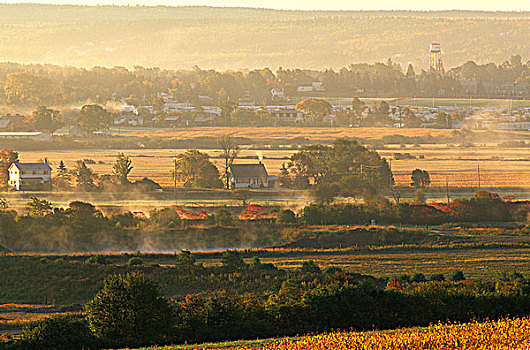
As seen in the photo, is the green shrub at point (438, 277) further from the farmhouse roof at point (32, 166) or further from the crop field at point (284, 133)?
the crop field at point (284, 133)

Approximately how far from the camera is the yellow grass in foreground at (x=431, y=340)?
22.2m

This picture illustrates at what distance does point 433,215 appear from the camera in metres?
70.6

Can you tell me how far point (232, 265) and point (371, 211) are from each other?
79.8 feet

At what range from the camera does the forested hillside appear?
144750mm

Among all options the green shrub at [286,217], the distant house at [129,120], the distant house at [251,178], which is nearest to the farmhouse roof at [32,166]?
the distant house at [251,178]

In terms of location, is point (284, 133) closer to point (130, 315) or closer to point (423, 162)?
point (423, 162)

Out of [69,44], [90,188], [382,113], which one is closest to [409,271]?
[90,188]

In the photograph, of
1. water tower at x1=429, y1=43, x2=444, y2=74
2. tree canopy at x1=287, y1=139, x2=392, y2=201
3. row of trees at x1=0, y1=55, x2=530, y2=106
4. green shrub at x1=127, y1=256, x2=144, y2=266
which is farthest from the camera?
water tower at x1=429, y1=43, x2=444, y2=74

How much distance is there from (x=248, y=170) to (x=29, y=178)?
1933cm

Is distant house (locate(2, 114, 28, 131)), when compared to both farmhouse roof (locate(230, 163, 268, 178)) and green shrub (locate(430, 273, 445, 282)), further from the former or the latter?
green shrub (locate(430, 273, 445, 282))

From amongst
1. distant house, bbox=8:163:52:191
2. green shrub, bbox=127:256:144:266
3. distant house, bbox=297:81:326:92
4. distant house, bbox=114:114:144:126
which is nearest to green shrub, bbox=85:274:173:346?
green shrub, bbox=127:256:144:266

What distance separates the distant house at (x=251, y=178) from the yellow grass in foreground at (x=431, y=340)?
5661cm

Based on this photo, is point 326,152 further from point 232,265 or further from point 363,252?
point 232,265

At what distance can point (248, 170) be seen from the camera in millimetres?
83562
